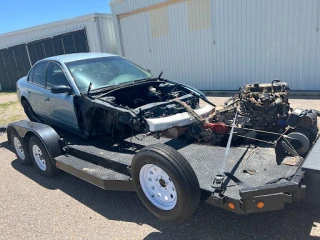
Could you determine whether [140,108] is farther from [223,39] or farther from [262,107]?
[223,39]

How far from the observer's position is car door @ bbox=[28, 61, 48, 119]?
18.9 feet

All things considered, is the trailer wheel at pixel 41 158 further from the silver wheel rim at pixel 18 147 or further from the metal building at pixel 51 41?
the metal building at pixel 51 41

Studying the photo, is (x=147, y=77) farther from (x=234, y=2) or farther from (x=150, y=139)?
(x=234, y=2)

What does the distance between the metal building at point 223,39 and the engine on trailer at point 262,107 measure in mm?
5473

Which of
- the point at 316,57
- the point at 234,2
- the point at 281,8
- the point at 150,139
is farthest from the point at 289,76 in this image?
the point at 150,139

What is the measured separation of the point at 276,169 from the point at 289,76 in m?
6.89

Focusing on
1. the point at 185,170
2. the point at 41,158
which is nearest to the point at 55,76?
the point at 41,158

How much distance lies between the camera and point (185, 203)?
279cm

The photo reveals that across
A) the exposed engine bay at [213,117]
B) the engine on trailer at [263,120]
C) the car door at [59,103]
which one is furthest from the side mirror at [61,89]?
the engine on trailer at [263,120]

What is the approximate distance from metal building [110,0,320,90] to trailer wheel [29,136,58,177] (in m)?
7.49

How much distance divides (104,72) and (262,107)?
284 cm

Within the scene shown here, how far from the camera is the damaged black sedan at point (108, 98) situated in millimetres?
4148

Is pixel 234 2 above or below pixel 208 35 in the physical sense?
above

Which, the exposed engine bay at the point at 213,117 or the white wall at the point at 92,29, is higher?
the white wall at the point at 92,29
